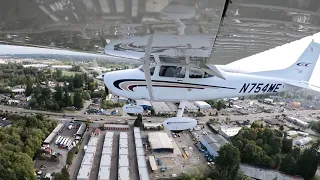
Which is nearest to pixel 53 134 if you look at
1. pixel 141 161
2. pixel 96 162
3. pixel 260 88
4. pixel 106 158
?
pixel 96 162

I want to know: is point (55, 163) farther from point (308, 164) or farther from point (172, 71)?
point (308, 164)

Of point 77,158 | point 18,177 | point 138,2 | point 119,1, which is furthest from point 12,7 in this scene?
point 77,158

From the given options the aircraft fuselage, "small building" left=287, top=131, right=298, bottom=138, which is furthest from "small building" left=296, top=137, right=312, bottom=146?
the aircraft fuselage

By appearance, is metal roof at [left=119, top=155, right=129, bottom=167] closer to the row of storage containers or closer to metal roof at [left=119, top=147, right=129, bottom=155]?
metal roof at [left=119, top=147, right=129, bottom=155]

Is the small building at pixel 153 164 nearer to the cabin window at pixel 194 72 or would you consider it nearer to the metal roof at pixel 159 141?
the metal roof at pixel 159 141

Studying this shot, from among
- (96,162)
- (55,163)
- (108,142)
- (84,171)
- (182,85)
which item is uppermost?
(182,85)

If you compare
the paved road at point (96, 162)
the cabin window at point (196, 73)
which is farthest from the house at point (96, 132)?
the cabin window at point (196, 73)

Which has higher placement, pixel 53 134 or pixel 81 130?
pixel 81 130
